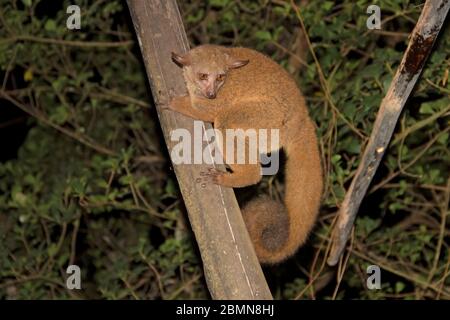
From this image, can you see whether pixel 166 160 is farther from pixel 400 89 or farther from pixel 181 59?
pixel 400 89

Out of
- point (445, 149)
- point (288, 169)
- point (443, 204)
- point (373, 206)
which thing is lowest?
point (373, 206)

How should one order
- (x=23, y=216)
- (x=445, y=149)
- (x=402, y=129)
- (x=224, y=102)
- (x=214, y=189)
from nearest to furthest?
(x=214, y=189) < (x=224, y=102) < (x=402, y=129) < (x=445, y=149) < (x=23, y=216)

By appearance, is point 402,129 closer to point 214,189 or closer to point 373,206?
point 373,206

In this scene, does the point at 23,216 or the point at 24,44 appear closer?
the point at 23,216

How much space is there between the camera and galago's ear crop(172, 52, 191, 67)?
3.26m

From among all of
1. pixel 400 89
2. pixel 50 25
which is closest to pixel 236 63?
pixel 400 89

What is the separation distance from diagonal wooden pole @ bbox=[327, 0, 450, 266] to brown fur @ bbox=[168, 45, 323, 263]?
1.22 feet

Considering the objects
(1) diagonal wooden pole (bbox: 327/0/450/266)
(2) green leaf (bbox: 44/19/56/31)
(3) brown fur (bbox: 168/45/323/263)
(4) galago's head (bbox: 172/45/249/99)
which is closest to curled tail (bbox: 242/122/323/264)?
(3) brown fur (bbox: 168/45/323/263)

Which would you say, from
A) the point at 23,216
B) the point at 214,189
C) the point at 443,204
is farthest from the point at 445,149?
the point at 23,216

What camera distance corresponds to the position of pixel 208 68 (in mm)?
3777

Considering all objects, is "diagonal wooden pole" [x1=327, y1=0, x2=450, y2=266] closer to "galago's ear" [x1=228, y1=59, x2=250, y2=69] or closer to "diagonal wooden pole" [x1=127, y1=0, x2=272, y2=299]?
"diagonal wooden pole" [x1=127, y1=0, x2=272, y2=299]

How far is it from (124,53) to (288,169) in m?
2.59

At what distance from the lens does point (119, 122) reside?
591 centimetres

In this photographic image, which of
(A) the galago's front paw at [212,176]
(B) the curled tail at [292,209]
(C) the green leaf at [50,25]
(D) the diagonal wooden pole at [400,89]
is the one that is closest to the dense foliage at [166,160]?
(C) the green leaf at [50,25]
